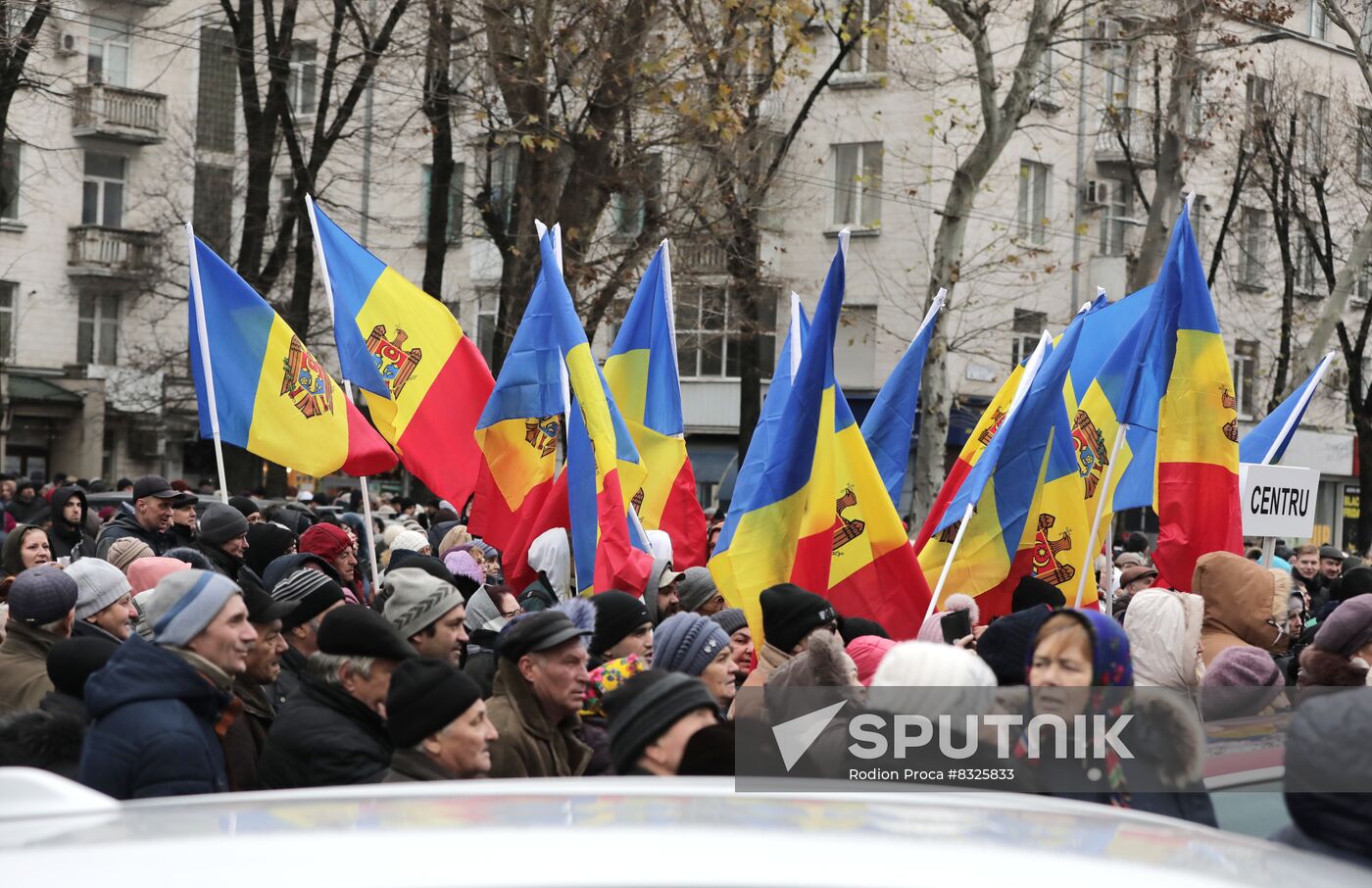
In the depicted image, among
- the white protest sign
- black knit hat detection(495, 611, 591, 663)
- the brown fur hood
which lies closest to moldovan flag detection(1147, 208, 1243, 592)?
the white protest sign

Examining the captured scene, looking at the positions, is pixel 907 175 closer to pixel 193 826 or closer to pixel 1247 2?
pixel 1247 2

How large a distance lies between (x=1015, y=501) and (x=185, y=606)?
227 inches

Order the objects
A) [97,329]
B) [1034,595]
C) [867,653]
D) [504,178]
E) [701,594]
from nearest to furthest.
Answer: [867,653], [1034,595], [701,594], [504,178], [97,329]

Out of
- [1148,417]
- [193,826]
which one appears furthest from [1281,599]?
[193,826]

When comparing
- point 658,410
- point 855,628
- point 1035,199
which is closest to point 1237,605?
point 855,628

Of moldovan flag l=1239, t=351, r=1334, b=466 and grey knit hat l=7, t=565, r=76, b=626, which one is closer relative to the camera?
grey knit hat l=7, t=565, r=76, b=626

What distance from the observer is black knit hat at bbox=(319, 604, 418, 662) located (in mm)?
4762

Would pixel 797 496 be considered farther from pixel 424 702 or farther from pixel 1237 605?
pixel 424 702

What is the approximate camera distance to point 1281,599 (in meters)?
7.10

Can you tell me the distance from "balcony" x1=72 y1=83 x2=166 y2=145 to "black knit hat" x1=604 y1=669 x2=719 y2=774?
125 feet

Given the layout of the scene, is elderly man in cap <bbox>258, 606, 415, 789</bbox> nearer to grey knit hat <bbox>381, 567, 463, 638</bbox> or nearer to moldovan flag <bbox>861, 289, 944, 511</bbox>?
grey knit hat <bbox>381, 567, 463, 638</bbox>

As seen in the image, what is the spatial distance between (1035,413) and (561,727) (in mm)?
4982

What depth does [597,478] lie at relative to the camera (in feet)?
29.6

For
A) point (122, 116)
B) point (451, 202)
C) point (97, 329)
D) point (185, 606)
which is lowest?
point (185, 606)
